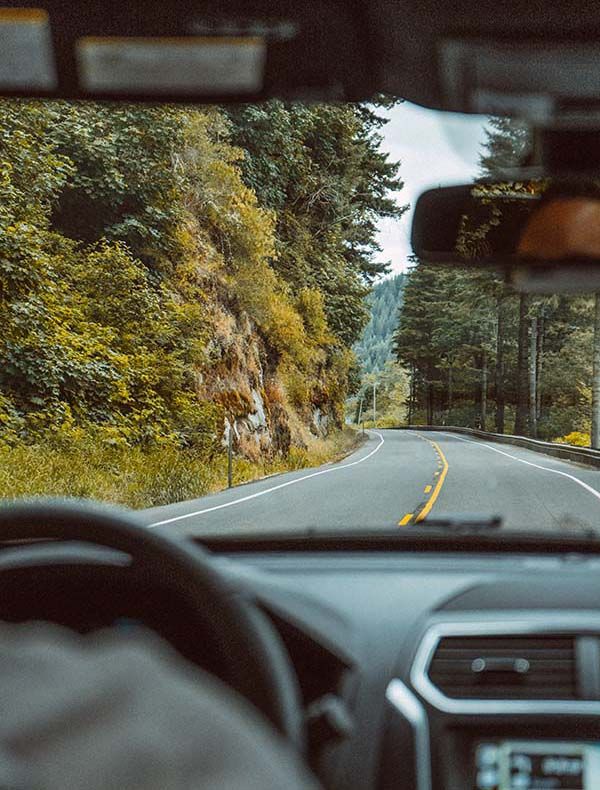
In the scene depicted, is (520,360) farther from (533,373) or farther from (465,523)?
(465,523)

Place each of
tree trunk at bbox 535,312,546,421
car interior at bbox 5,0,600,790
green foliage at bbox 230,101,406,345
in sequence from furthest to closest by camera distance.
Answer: tree trunk at bbox 535,312,546,421
green foliage at bbox 230,101,406,345
car interior at bbox 5,0,600,790

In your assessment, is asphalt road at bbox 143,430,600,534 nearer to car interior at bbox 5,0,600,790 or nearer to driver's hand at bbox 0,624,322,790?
car interior at bbox 5,0,600,790

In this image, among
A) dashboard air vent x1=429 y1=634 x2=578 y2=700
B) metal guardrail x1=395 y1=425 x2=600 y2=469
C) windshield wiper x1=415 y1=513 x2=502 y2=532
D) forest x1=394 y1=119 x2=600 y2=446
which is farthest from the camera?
forest x1=394 y1=119 x2=600 y2=446

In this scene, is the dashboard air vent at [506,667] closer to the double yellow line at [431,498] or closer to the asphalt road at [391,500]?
the asphalt road at [391,500]

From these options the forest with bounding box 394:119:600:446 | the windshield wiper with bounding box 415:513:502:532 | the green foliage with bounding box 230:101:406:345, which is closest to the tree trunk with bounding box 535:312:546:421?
the forest with bounding box 394:119:600:446

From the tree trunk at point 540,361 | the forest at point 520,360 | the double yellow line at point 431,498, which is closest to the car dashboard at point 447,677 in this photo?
the double yellow line at point 431,498

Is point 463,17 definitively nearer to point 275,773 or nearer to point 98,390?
point 275,773

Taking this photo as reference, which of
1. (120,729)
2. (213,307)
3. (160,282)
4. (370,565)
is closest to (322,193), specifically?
(213,307)
